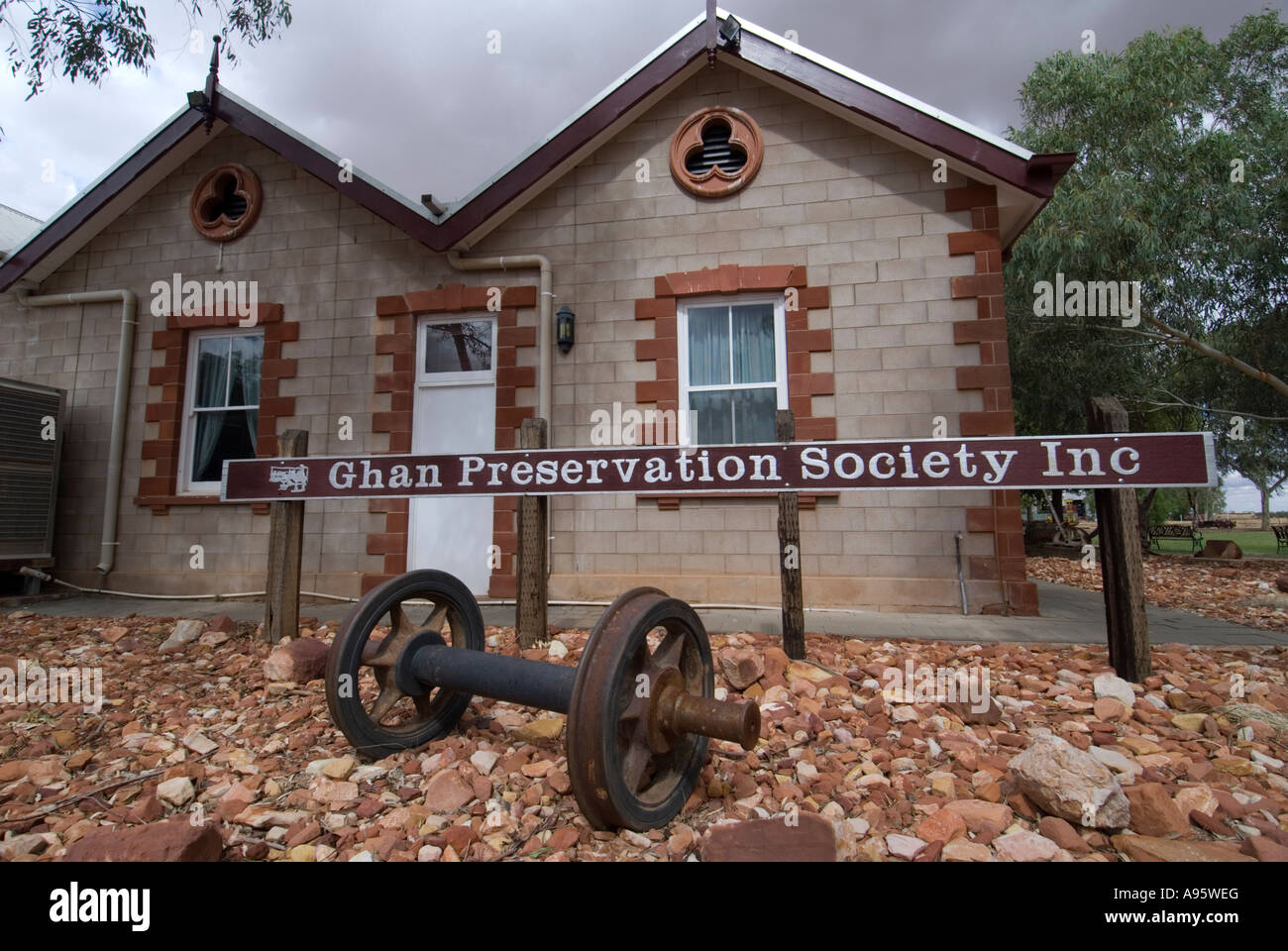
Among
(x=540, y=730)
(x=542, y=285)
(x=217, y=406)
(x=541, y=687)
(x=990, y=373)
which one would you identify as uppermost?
Result: (x=542, y=285)

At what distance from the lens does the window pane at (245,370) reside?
26.1ft

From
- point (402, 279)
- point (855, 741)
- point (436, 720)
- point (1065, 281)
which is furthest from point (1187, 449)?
point (1065, 281)

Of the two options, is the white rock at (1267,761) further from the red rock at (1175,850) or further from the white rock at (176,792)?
the white rock at (176,792)

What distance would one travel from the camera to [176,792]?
270 cm

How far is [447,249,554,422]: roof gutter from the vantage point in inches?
A: 271

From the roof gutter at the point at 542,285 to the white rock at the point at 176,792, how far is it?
448cm

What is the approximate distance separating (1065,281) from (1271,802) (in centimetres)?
1325

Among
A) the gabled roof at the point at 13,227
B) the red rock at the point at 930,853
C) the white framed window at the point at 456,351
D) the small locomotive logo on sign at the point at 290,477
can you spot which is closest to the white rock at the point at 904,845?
the red rock at the point at 930,853

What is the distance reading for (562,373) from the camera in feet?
22.8

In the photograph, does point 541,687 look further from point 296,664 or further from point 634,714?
point 296,664

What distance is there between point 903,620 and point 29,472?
31.0 feet

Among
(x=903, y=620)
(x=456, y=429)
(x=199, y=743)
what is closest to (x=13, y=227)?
(x=456, y=429)

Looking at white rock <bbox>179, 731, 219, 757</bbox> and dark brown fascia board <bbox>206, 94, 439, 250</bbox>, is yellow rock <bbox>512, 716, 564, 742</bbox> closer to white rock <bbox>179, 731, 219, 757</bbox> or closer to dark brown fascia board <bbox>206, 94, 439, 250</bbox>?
white rock <bbox>179, 731, 219, 757</bbox>

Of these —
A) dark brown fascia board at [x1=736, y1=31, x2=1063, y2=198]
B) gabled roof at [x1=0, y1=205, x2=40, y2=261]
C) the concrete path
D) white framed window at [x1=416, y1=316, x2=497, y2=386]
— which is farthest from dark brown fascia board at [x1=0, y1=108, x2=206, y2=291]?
dark brown fascia board at [x1=736, y1=31, x2=1063, y2=198]
